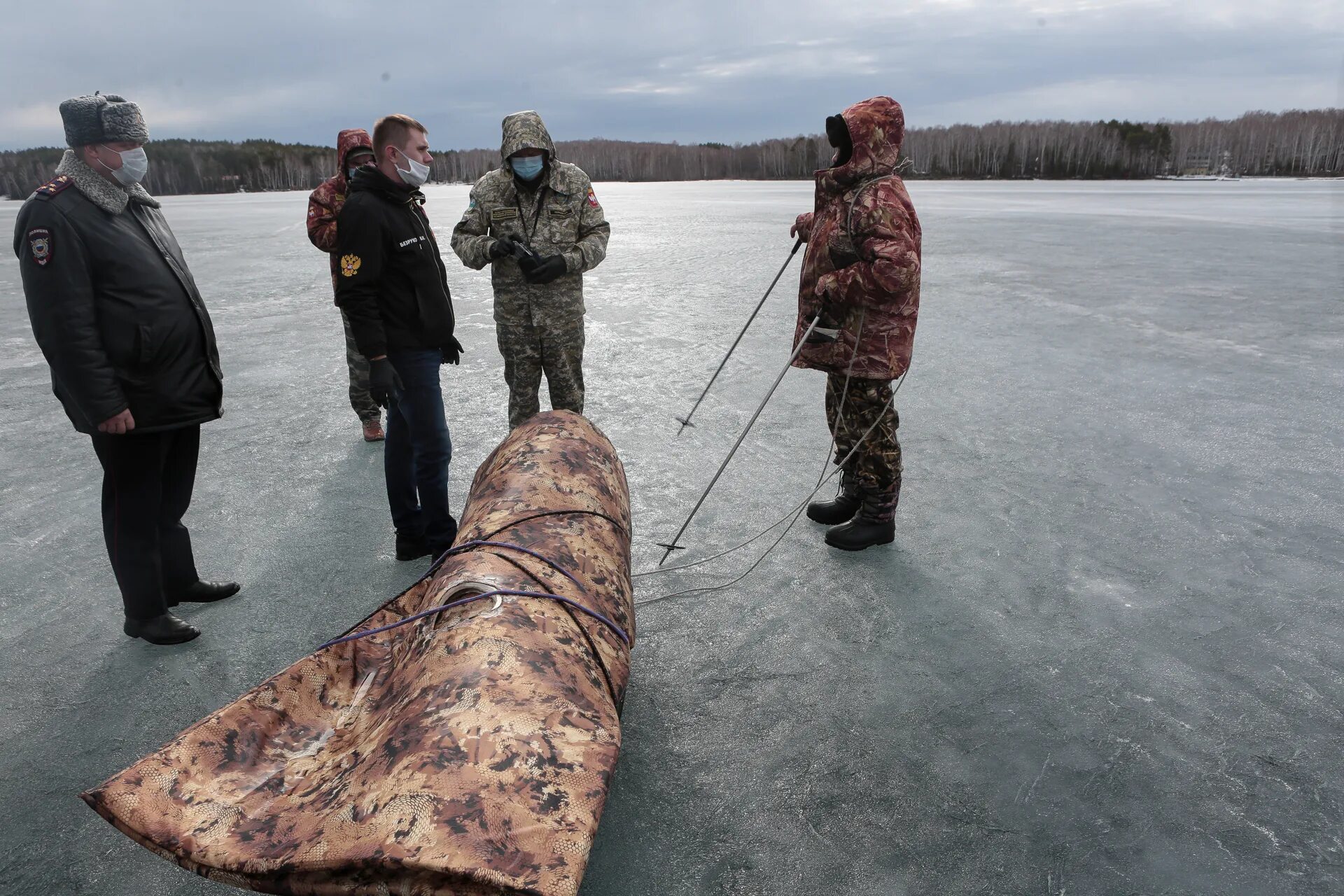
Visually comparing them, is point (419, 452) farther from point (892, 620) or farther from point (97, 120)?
point (892, 620)

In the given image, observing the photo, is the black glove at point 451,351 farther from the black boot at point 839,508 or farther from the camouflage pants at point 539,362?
the black boot at point 839,508

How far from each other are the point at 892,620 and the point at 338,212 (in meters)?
3.68

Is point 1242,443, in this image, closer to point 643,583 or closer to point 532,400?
point 643,583

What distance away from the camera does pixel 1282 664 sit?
2.95 meters

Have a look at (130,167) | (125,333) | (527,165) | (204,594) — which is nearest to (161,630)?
(204,594)

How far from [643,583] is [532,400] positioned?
1.53m

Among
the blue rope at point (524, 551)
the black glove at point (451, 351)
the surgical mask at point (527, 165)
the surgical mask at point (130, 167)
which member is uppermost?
the surgical mask at point (527, 165)

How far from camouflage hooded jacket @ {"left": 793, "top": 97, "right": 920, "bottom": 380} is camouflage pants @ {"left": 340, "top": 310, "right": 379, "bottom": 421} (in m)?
2.76

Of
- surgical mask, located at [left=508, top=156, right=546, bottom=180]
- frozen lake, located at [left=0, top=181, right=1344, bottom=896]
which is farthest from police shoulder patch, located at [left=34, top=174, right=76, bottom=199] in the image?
surgical mask, located at [left=508, top=156, right=546, bottom=180]

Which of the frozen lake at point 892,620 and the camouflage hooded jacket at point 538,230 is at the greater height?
the camouflage hooded jacket at point 538,230

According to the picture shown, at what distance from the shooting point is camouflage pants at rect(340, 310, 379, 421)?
197 inches

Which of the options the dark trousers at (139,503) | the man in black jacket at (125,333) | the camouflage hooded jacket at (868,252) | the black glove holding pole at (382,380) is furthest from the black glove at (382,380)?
the camouflage hooded jacket at (868,252)

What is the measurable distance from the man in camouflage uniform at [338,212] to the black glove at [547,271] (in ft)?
3.73

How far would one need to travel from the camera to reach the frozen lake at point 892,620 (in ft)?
7.36
